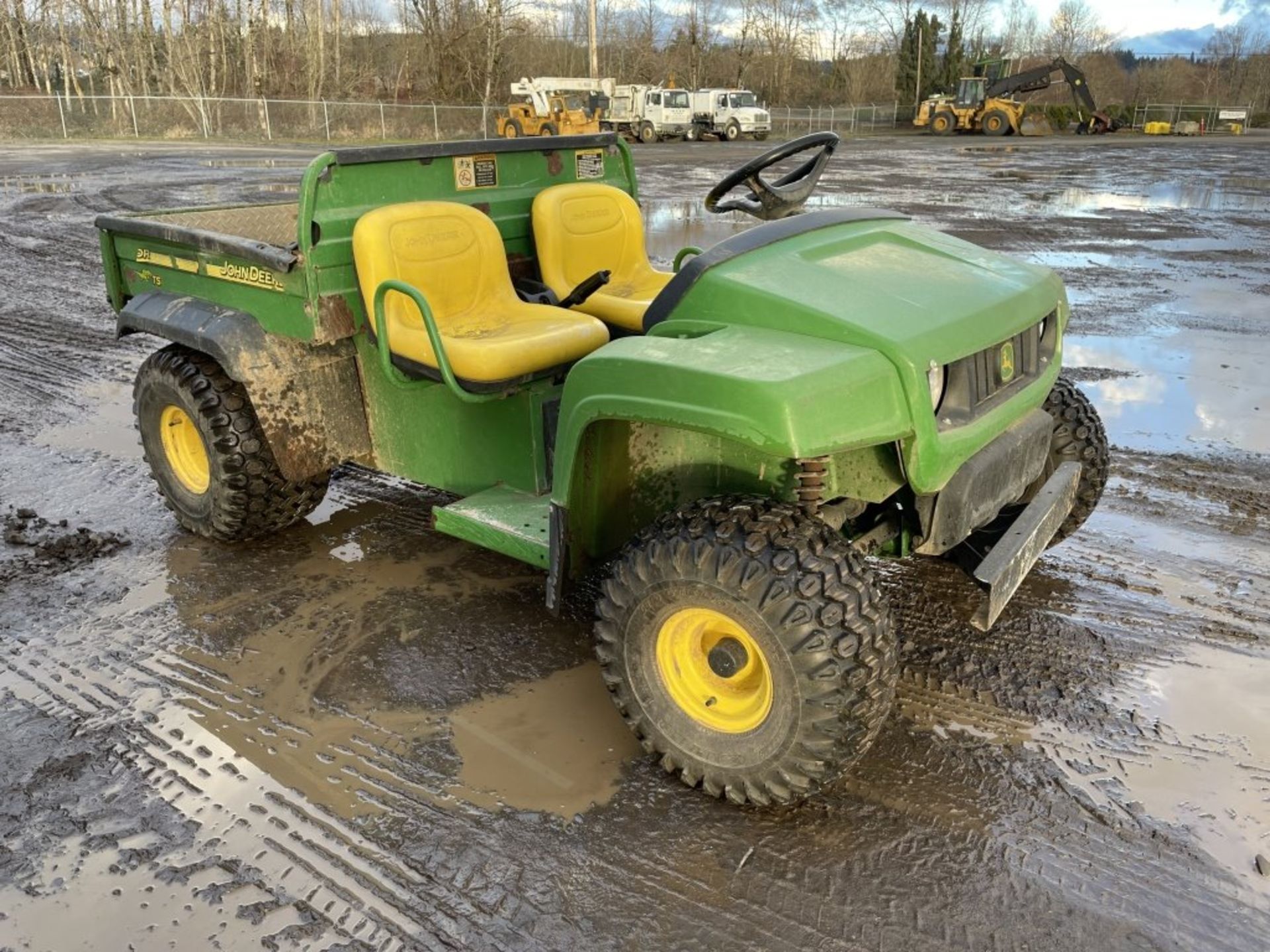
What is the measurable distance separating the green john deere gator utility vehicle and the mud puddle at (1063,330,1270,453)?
1865mm

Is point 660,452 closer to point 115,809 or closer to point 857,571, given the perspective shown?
point 857,571

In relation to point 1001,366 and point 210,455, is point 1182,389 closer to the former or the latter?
point 1001,366

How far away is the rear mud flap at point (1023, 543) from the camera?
2.55 meters

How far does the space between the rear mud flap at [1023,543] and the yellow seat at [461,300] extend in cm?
151

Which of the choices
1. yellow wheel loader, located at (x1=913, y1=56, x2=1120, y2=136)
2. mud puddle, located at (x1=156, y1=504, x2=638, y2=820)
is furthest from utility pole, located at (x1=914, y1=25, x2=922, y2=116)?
mud puddle, located at (x1=156, y1=504, x2=638, y2=820)

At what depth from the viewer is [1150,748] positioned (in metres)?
2.72

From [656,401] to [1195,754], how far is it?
69.1 inches

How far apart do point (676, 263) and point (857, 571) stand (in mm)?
1990

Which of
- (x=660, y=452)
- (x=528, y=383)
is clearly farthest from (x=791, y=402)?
(x=528, y=383)

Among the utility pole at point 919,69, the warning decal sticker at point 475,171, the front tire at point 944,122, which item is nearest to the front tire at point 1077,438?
the warning decal sticker at point 475,171

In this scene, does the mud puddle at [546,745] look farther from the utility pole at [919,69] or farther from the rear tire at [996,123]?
the utility pole at [919,69]

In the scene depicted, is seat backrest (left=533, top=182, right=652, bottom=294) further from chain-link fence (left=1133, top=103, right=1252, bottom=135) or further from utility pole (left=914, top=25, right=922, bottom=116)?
utility pole (left=914, top=25, right=922, bottom=116)

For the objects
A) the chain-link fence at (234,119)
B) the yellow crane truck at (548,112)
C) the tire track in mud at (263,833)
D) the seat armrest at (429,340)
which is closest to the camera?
the tire track in mud at (263,833)

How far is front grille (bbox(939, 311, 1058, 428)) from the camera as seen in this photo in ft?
8.37
